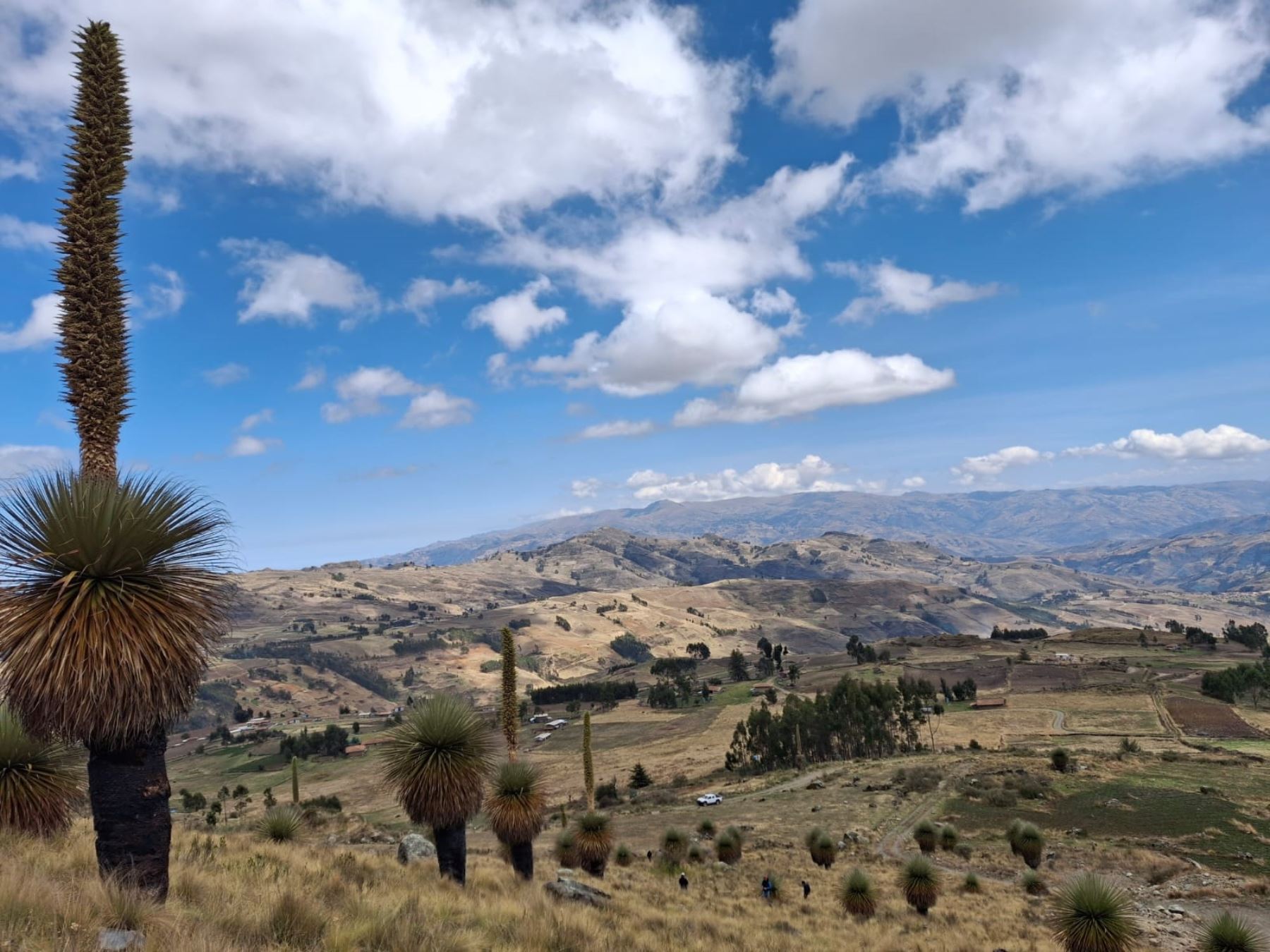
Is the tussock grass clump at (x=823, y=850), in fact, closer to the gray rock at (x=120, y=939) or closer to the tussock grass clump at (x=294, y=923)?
the tussock grass clump at (x=294, y=923)

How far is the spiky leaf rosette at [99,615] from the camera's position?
843cm

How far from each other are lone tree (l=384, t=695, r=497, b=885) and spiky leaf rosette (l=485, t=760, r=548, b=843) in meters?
1.92

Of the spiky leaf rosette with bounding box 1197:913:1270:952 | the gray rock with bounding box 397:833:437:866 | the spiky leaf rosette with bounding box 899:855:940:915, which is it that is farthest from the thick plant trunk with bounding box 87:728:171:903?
the spiky leaf rosette with bounding box 899:855:940:915

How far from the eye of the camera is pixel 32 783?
541 inches

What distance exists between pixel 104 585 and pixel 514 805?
1664 cm

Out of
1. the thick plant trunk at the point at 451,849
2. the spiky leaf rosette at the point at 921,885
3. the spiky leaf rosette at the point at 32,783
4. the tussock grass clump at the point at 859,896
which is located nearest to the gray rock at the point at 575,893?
the thick plant trunk at the point at 451,849

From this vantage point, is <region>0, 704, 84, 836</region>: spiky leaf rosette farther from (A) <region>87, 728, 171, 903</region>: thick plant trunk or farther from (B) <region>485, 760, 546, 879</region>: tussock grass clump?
(B) <region>485, 760, 546, 879</region>: tussock grass clump

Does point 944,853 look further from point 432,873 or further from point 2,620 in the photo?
point 2,620

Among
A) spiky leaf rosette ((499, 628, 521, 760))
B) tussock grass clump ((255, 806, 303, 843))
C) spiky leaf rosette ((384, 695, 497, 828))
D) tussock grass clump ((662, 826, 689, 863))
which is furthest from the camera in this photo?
tussock grass clump ((662, 826, 689, 863))

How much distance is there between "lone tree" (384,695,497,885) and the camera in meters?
19.0

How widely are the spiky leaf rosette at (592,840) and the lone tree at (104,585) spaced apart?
20.8m

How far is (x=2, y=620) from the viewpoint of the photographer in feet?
27.4

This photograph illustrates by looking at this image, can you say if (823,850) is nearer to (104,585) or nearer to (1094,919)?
(1094,919)

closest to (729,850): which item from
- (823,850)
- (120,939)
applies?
(823,850)
